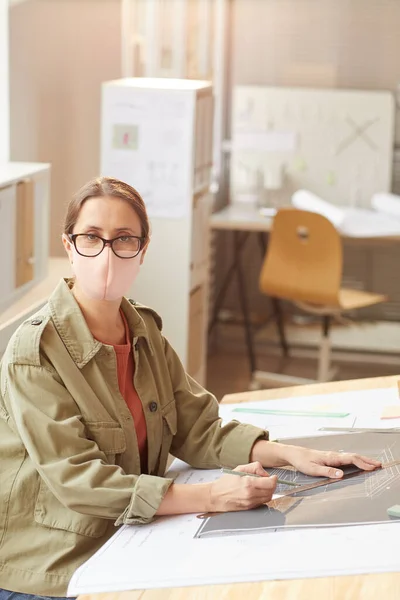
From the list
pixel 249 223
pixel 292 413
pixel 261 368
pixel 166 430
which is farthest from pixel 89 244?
pixel 261 368

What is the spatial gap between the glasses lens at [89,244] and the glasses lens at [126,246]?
2 cm

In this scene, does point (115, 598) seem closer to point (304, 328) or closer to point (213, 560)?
point (213, 560)

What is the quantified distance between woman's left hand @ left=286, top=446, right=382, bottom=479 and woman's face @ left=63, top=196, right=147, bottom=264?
1.48 feet

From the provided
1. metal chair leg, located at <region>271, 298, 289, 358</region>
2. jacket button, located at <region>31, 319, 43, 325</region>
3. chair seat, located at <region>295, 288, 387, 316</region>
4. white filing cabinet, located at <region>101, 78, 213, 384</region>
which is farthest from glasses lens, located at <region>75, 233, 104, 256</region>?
metal chair leg, located at <region>271, 298, 289, 358</region>

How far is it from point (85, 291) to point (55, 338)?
10cm

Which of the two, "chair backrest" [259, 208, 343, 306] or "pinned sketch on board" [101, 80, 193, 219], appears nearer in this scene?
"pinned sketch on board" [101, 80, 193, 219]

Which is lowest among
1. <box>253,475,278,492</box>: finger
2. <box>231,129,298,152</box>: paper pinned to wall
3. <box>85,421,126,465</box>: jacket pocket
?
<box>253,475,278,492</box>: finger

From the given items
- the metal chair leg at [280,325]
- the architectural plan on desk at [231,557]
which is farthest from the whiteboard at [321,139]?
the architectural plan on desk at [231,557]

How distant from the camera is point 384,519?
1.36 m

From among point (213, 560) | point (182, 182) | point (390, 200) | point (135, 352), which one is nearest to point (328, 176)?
point (390, 200)

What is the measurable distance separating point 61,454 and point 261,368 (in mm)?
3705

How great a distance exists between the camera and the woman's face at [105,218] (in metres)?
1.52

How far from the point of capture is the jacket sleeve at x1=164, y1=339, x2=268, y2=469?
1.67 meters

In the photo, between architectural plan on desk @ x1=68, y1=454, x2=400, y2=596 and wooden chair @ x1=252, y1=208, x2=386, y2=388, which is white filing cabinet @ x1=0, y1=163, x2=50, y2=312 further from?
wooden chair @ x1=252, y1=208, x2=386, y2=388
